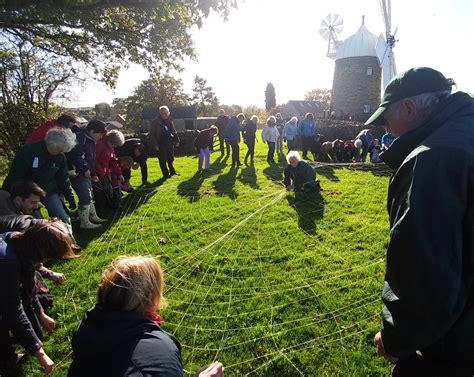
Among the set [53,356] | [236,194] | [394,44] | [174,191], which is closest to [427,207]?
[53,356]

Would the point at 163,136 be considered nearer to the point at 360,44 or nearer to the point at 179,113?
the point at 179,113

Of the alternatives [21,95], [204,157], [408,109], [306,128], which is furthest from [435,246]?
[21,95]

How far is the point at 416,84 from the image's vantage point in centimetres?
165

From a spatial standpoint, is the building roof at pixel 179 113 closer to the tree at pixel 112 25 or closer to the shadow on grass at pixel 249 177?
the tree at pixel 112 25

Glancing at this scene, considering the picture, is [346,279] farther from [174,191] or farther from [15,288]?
[174,191]

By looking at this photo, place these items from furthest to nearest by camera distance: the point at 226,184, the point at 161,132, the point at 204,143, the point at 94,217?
the point at 204,143 → the point at 161,132 → the point at 226,184 → the point at 94,217

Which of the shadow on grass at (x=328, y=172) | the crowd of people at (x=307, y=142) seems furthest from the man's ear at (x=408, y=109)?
the crowd of people at (x=307, y=142)

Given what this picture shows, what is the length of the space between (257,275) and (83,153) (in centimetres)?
415

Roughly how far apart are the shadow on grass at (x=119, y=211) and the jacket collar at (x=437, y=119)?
5220mm

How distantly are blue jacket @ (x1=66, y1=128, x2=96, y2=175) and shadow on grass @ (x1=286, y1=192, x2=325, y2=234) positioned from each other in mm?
4385

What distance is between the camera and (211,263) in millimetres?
4477

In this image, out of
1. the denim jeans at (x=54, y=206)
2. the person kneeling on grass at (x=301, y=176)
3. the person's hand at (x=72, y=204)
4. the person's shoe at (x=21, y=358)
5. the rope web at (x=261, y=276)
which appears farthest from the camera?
the person kneeling on grass at (x=301, y=176)

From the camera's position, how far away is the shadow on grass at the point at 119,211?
5.62 meters

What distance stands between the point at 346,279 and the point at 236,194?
170 inches
